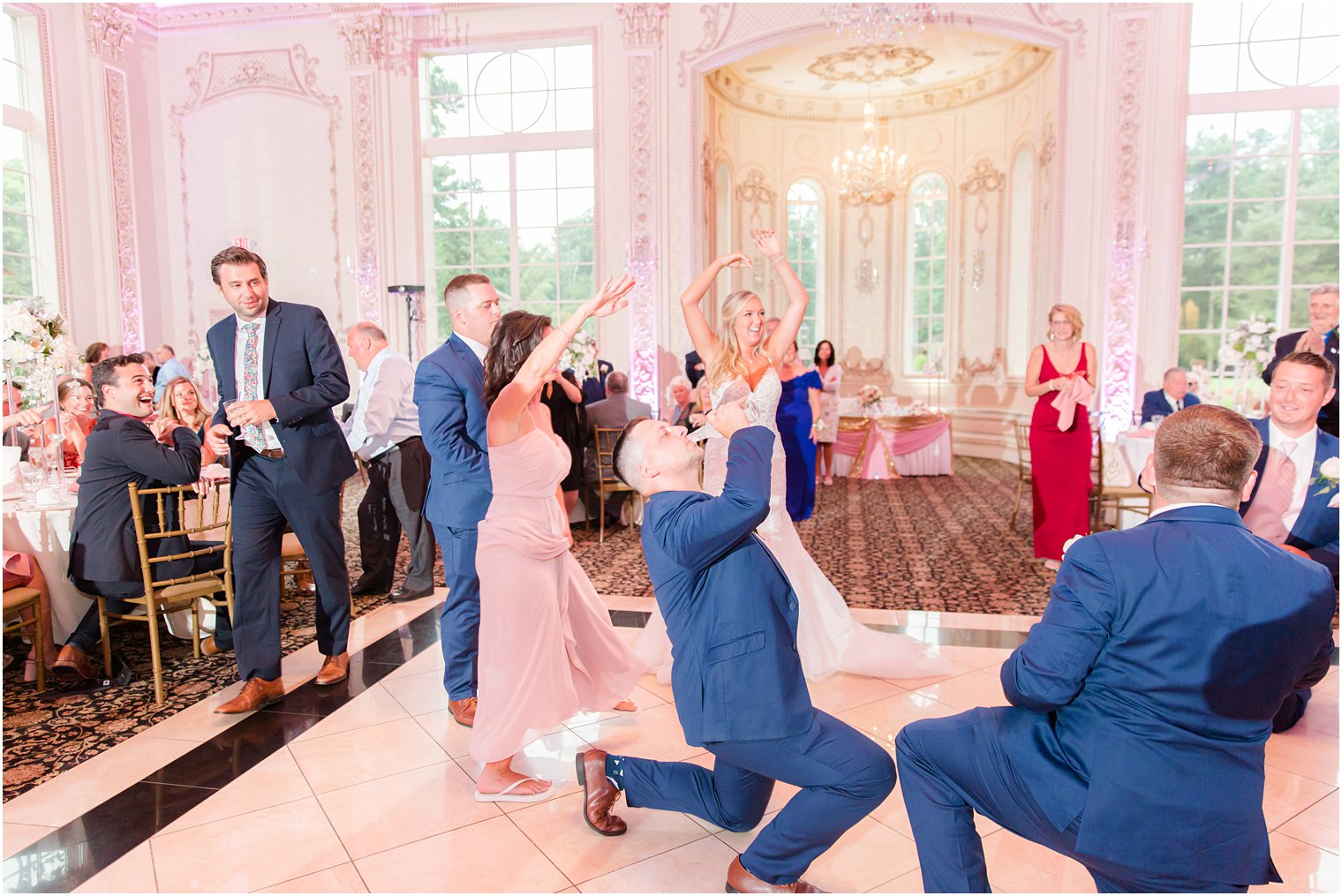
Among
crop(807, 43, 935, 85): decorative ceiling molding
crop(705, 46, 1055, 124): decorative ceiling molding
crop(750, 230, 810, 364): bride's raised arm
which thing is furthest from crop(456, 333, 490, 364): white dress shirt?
crop(807, 43, 935, 85): decorative ceiling molding

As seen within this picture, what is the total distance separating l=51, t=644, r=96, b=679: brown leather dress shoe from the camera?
3758 mm

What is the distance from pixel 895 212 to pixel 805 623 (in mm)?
10252

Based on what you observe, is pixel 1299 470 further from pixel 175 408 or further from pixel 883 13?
pixel 883 13

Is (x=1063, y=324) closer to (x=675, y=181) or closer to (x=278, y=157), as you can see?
(x=675, y=181)

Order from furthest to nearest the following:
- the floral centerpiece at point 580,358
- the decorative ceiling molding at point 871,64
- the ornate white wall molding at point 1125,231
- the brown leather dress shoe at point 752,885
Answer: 1. the decorative ceiling molding at point 871,64
2. the ornate white wall molding at point 1125,231
3. the floral centerpiece at point 580,358
4. the brown leather dress shoe at point 752,885

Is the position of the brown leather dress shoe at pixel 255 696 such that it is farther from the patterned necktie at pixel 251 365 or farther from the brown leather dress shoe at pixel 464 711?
the patterned necktie at pixel 251 365

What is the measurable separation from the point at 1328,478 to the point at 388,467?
454cm

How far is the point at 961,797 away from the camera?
5.91 feet

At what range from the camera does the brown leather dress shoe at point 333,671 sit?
3660 millimetres

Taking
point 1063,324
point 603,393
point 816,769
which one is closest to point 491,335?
point 816,769

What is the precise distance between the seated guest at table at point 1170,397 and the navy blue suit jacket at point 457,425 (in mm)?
5928

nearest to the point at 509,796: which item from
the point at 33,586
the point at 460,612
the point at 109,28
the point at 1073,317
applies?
the point at 460,612

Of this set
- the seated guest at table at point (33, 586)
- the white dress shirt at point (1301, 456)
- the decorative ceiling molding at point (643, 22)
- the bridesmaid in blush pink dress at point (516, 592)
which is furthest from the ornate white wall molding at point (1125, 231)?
the seated guest at table at point (33, 586)

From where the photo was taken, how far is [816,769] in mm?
1975
